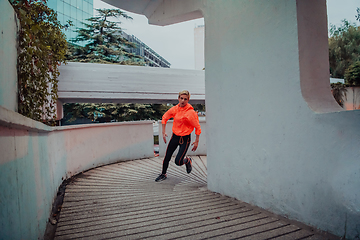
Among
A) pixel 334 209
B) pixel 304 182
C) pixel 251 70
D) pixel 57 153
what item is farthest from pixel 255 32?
pixel 57 153

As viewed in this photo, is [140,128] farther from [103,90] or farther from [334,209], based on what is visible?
[334,209]

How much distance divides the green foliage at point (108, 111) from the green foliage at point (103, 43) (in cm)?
422

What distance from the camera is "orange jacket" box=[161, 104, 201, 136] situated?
4.72 metres

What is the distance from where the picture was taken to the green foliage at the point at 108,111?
18.7m

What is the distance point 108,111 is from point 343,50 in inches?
773

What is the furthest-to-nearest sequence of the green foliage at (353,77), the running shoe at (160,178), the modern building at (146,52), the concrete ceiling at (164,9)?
the modern building at (146,52), the green foliage at (353,77), the running shoe at (160,178), the concrete ceiling at (164,9)

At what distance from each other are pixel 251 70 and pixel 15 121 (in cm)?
278

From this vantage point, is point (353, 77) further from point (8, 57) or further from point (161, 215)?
point (8, 57)

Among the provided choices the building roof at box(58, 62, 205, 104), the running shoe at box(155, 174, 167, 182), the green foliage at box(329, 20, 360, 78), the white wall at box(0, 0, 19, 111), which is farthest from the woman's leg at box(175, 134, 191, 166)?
the green foliage at box(329, 20, 360, 78)

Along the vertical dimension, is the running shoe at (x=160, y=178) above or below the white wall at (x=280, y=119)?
below

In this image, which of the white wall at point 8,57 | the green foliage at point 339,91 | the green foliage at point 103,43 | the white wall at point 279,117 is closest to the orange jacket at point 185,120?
the white wall at point 279,117

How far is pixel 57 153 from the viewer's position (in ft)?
13.0

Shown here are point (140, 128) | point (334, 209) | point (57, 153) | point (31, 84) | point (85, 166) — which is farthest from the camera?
point (140, 128)

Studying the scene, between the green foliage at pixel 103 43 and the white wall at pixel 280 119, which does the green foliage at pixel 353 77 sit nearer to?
the white wall at pixel 280 119
